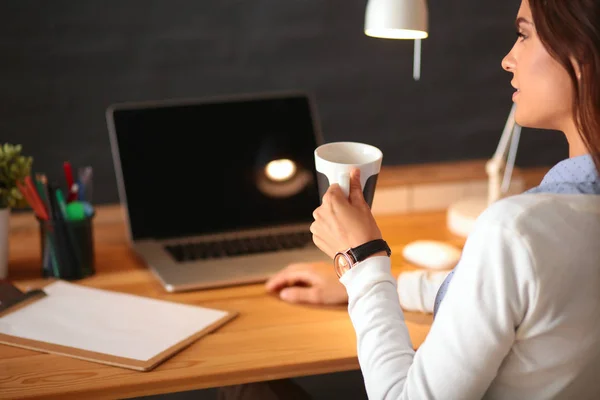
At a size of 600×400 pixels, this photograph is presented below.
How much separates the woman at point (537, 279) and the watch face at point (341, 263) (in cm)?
11

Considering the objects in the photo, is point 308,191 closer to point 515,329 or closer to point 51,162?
point 51,162

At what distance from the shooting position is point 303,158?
5.47 feet

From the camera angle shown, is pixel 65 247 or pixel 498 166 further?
pixel 498 166

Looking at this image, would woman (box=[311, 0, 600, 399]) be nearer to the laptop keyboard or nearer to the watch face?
the watch face

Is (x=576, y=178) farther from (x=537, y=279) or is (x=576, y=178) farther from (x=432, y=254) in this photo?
(x=432, y=254)

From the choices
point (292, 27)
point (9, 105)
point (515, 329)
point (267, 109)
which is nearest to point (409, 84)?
point (292, 27)

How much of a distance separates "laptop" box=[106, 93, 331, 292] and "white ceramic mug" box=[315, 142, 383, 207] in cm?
42

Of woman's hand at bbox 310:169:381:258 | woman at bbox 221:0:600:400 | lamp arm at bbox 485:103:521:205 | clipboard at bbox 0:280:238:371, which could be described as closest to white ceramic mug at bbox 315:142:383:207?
woman's hand at bbox 310:169:381:258

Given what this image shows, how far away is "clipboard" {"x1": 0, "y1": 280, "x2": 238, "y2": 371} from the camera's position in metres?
1.16

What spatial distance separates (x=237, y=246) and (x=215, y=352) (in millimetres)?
409

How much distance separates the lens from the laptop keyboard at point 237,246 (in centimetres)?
152

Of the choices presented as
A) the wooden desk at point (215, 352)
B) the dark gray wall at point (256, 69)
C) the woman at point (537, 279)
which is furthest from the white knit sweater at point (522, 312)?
the dark gray wall at point (256, 69)

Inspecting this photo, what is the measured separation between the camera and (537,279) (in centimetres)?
88

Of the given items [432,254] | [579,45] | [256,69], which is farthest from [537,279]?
[256,69]
